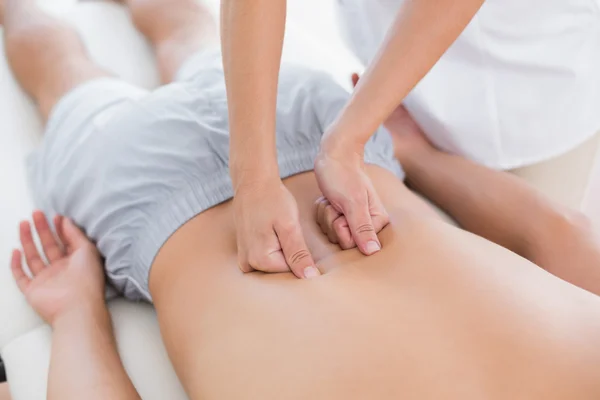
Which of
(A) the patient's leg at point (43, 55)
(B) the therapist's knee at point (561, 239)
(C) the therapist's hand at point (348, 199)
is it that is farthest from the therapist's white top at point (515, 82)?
(A) the patient's leg at point (43, 55)

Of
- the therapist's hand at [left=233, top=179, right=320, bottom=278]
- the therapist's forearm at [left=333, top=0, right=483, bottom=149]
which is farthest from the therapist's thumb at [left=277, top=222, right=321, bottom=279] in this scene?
Answer: the therapist's forearm at [left=333, top=0, right=483, bottom=149]

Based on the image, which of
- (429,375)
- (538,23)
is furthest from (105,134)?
(538,23)

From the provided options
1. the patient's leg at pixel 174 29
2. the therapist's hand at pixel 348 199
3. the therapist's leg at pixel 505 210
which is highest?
the patient's leg at pixel 174 29

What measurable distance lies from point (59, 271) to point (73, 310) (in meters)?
0.12

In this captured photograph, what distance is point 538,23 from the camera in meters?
1.05

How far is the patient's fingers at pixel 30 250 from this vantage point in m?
1.03

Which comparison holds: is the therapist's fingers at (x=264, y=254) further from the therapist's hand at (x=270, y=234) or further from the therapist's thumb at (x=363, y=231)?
the therapist's thumb at (x=363, y=231)

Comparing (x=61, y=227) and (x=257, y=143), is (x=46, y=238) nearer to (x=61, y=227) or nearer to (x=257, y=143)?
(x=61, y=227)

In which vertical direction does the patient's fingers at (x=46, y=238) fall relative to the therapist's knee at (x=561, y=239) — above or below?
below

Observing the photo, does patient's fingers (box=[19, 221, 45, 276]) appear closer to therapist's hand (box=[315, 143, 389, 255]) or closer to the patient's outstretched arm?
the patient's outstretched arm

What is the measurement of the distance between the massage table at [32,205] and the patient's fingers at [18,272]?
2cm

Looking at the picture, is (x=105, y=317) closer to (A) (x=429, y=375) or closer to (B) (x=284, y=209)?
(B) (x=284, y=209)

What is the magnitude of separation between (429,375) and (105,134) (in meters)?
0.70

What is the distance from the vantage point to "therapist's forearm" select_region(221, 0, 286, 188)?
2.71 ft
